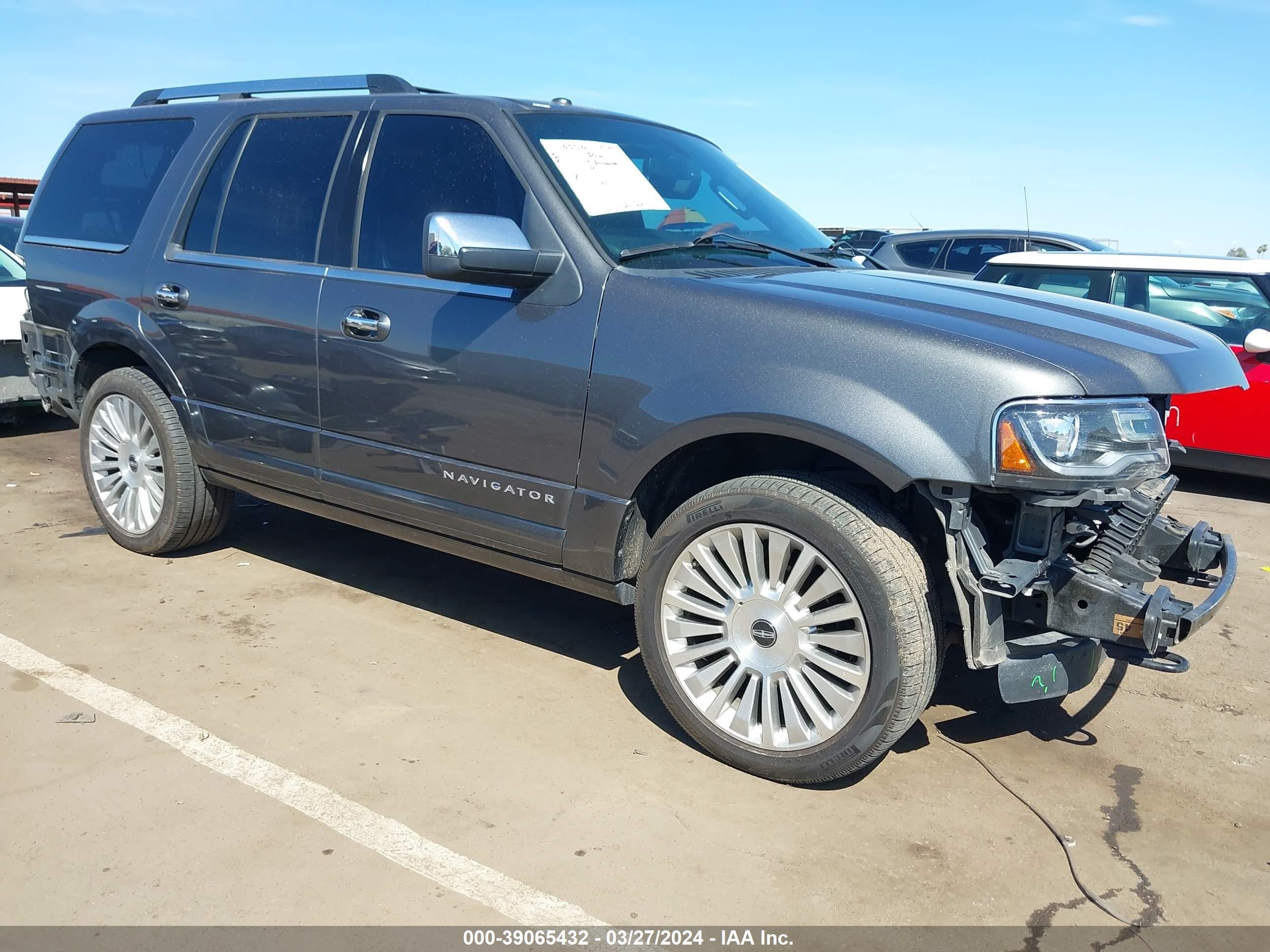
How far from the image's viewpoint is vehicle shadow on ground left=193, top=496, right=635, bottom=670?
432 centimetres

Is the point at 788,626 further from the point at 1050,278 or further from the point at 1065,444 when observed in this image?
the point at 1050,278

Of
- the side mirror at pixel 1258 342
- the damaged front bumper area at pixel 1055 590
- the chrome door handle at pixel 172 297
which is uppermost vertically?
the side mirror at pixel 1258 342

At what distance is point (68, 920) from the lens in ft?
8.00

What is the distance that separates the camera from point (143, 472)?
16.2 feet

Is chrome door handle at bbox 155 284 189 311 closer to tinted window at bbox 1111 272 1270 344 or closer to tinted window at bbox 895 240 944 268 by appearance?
tinted window at bbox 1111 272 1270 344

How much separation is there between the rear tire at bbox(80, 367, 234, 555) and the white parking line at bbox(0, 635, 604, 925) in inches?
42.9

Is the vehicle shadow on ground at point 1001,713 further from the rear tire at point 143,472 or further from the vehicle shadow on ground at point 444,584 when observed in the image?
the rear tire at point 143,472

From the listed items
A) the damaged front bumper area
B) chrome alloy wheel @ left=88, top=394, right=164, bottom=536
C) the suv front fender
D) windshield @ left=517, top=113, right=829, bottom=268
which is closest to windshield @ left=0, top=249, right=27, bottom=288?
chrome alloy wheel @ left=88, top=394, right=164, bottom=536

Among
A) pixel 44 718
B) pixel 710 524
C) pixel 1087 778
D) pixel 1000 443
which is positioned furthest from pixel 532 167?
pixel 1087 778

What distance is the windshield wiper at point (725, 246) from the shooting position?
11.5 ft

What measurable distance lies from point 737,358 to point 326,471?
185cm

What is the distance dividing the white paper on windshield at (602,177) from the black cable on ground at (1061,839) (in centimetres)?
210

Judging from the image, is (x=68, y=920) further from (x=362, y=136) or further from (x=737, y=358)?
(x=362, y=136)

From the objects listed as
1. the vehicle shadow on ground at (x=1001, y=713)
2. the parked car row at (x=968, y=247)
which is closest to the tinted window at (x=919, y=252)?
the parked car row at (x=968, y=247)
